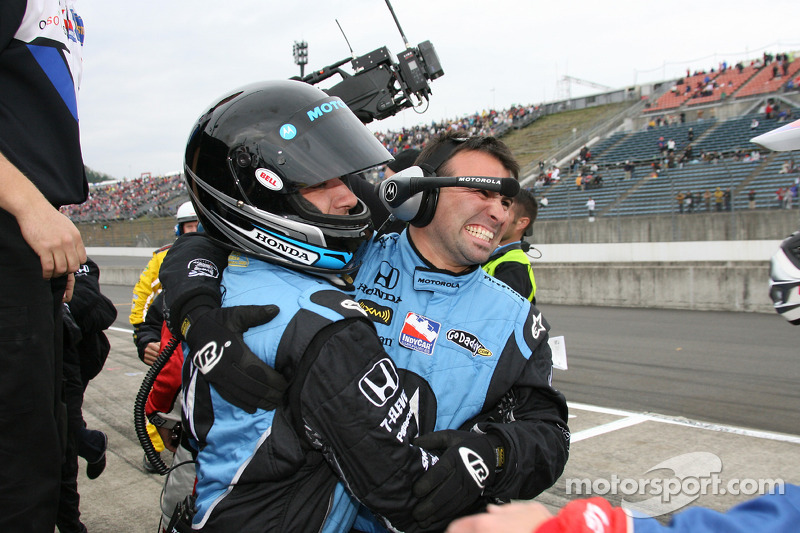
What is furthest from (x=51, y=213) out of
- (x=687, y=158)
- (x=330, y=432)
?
(x=687, y=158)

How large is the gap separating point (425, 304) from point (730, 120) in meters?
26.4

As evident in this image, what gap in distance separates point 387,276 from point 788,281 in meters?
1.18

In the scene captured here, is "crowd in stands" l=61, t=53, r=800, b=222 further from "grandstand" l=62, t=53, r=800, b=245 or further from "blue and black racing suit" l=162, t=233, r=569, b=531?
"blue and black racing suit" l=162, t=233, r=569, b=531

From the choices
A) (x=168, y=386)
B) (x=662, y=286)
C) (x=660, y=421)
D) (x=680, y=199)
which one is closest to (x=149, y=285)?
(x=168, y=386)

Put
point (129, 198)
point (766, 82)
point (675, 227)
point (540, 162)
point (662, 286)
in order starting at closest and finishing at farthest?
point (662, 286) < point (675, 227) < point (540, 162) < point (766, 82) < point (129, 198)

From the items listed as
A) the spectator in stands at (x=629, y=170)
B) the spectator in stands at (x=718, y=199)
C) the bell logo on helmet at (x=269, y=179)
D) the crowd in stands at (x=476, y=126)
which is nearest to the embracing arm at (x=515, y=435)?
the bell logo on helmet at (x=269, y=179)

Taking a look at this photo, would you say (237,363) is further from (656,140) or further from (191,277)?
(656,140)

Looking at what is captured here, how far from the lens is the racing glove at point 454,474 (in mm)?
1504

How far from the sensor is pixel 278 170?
1.83 metres

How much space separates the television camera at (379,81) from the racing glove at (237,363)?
2.97 metres

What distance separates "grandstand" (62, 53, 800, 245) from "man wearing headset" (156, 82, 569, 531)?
15404mm

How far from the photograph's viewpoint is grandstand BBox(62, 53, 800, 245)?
16094 millimetres

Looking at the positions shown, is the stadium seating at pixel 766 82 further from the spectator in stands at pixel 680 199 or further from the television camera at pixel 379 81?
the television camera at pixel 379 81

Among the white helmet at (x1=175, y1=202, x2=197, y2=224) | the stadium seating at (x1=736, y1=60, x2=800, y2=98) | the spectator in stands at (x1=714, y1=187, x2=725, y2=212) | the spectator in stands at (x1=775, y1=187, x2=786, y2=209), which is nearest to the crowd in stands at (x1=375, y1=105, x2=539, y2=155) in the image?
the stadium seating at (x1=736, y1=60, x2=800, y2=98)
